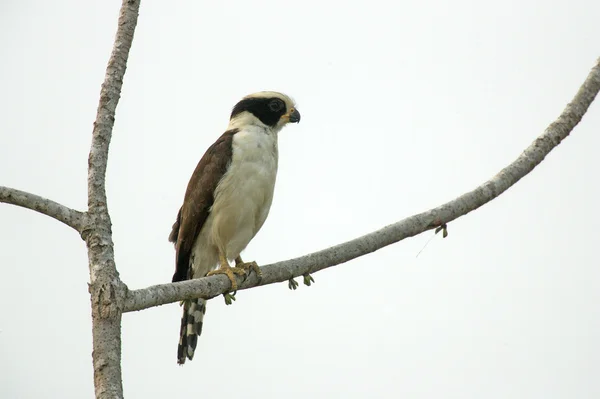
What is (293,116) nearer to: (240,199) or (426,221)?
(240,199)

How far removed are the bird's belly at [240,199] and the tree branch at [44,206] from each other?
2017 millimetres

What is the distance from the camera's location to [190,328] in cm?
719

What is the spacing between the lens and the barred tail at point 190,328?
23.5 ft

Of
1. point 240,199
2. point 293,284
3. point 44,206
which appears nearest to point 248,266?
point 240,199

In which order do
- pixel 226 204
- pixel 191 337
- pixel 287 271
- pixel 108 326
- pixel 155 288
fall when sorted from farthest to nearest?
pixel 191 337
pixel 226 204
pixel 287 271
pixel 155 288
pixel 108 326

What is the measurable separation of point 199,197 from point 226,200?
0.23 metres

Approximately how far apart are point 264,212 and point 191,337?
129cm

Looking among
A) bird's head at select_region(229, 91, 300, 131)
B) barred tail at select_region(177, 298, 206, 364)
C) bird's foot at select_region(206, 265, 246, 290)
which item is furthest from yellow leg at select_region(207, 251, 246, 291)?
bird's head at select_region(229, 91, 300, 131)

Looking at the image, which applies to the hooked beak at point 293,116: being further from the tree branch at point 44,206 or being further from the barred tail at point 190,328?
the tree branch at point 44,206

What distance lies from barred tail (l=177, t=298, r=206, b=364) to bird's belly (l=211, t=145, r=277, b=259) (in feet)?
2.93

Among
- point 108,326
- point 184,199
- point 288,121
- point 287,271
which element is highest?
point 288,121

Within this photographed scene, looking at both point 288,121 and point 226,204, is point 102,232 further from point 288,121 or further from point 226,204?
point 288,121

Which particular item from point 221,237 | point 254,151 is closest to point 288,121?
point 254,151

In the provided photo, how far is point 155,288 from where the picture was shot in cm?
441
